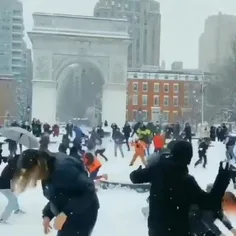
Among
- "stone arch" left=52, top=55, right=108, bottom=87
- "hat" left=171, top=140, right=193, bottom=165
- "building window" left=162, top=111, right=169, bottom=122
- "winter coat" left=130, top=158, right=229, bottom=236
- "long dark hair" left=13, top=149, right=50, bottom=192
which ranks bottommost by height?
"building window" left=162, top=111, right=169, bottom=122

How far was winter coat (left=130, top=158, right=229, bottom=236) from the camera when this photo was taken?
13.3 ft

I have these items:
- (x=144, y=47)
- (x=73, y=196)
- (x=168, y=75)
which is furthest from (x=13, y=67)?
(x=73, y=196)

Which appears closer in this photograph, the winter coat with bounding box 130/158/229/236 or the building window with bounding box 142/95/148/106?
the winter coat with bounding box 130/158/229/236

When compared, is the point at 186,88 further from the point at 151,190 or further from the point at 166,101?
the point at 151,190

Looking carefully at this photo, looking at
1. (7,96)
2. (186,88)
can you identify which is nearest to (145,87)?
(186,88)

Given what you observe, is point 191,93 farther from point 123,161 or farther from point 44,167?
point 44,167

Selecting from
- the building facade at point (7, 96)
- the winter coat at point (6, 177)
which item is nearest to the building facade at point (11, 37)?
the building facade at point (7, 96)

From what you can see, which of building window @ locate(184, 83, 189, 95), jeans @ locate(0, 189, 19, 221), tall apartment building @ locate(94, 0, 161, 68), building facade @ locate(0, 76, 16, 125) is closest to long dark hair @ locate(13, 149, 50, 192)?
jeans @ locate(0, 189, 19, 221)

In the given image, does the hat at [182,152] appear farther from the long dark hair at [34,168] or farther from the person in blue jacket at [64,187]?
the long dark hair at [34,168]

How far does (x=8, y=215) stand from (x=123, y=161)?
12823 mm

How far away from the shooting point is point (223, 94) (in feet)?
197

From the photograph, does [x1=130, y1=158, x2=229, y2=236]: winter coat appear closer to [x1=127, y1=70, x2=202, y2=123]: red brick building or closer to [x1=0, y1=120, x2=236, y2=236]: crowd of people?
[x1=0, y1=120, x2=236, y2=236]: crowd of people

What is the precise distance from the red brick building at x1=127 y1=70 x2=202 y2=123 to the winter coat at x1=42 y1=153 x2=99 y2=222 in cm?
7517

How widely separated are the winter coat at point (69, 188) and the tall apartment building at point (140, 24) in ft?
446
